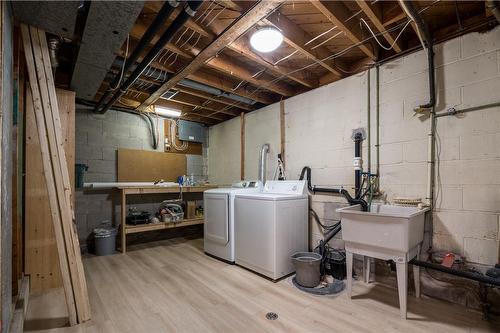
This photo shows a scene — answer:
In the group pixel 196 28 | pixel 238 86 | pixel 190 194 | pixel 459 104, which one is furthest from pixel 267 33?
pixel 190 194

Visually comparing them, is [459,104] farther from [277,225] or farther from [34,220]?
[34,220]

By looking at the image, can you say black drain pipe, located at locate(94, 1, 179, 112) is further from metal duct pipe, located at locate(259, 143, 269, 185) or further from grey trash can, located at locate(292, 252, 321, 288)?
grey trash can, located at locate(292, 252, 321, 288)

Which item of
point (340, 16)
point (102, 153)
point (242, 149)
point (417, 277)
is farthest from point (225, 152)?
point (417, 277)

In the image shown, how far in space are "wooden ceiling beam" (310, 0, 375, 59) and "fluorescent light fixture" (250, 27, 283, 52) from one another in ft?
1.22

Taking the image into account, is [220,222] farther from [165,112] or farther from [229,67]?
[165,112]

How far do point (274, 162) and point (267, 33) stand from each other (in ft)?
6.65

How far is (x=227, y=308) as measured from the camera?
1977mm

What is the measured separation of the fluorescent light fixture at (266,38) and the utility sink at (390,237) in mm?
1591

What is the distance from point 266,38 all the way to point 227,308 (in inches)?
90.5

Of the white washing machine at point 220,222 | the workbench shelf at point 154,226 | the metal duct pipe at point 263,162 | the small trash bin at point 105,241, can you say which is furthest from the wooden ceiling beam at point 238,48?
the small trash bin at point 105,241

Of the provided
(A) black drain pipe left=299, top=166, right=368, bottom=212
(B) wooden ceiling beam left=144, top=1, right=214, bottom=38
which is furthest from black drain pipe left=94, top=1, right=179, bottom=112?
(A) black drain pipe left=299, top=166, right=368, bottom=212

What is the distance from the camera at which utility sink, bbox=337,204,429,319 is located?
1.78 meters

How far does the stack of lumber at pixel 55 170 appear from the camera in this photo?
5.91 ft

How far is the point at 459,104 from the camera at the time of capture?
80.7 inches
